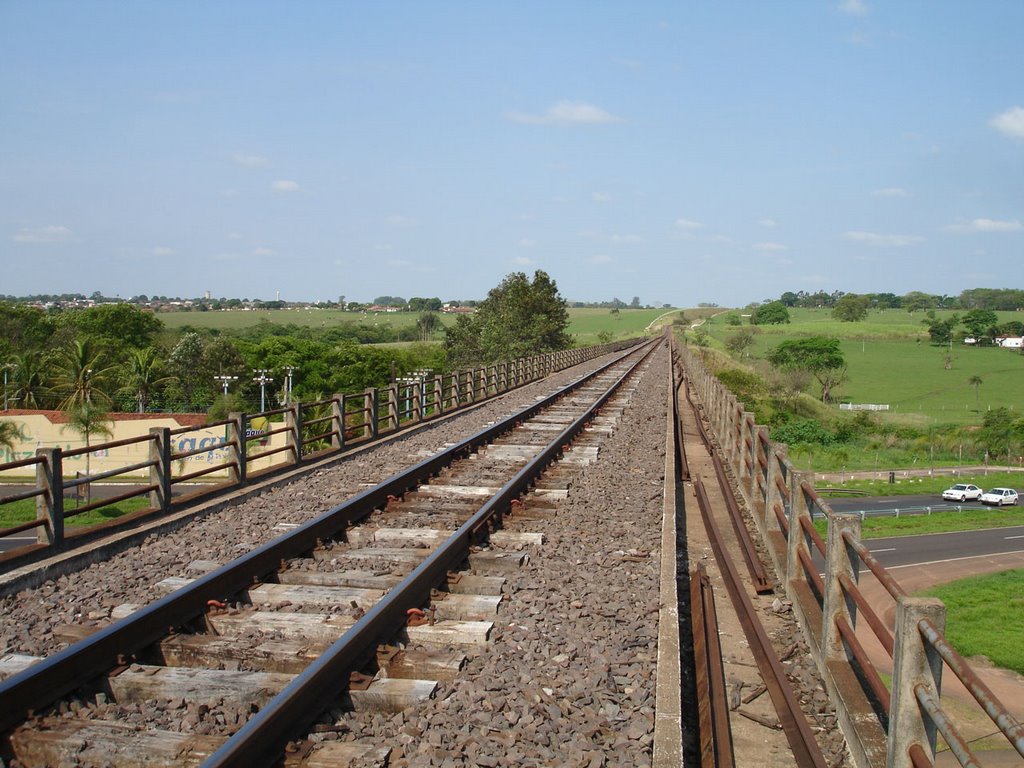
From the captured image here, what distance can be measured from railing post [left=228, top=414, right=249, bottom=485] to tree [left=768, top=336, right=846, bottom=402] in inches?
4655

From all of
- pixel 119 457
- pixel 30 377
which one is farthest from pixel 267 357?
pixel 119 457

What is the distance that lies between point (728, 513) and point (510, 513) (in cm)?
325

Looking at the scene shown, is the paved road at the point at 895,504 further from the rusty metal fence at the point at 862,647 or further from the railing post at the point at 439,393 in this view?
the rusty metal fence at the point at 862,647

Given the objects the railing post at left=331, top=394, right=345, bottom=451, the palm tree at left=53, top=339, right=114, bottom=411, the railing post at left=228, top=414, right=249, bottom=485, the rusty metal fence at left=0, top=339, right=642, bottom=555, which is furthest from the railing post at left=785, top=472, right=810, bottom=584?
the palm tree at left=53, top=339, right=114, bottom=411

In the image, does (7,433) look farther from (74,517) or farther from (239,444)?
(239,444)

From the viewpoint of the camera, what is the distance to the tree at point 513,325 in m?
84.1

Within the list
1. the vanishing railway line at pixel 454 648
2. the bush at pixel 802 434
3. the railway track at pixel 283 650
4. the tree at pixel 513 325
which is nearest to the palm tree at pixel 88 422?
the tree at pixel 513 325

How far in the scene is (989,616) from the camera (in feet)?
105

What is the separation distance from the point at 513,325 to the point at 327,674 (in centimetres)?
8075

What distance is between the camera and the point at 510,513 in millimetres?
9656

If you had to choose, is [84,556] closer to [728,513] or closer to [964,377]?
[728,513]

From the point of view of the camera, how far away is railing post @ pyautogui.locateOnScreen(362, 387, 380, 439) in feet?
53.5

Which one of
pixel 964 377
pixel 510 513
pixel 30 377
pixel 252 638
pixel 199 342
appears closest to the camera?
pixel 252 638

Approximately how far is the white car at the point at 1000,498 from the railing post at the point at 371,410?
187 feet
